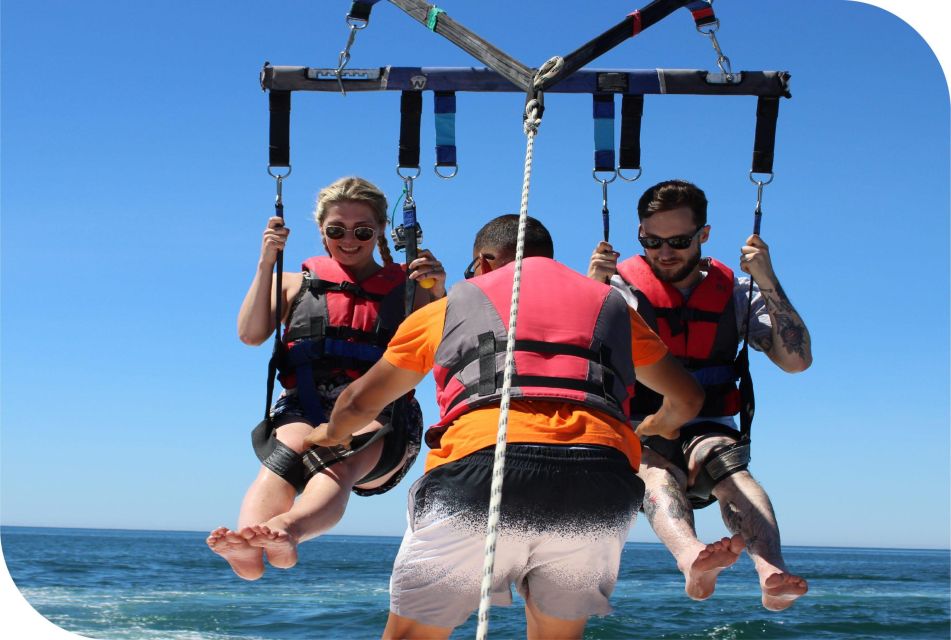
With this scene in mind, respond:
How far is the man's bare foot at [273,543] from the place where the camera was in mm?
3531

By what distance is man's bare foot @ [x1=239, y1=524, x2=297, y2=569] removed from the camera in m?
3.53

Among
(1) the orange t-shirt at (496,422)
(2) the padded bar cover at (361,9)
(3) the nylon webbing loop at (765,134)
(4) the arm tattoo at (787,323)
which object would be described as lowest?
(1) the orange t-shirt at (496,422)

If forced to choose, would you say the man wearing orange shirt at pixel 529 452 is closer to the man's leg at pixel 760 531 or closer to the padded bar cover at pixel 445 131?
the man's leg at pixel 760 531

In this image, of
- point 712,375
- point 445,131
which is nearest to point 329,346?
point 445,131

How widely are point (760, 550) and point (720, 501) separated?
0.31 m

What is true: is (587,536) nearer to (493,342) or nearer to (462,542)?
(462,542)

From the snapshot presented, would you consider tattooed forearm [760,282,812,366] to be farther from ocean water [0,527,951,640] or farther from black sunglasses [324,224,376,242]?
ocean water [0,527,951,640]

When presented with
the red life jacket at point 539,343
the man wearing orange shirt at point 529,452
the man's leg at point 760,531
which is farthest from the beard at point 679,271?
the red life jacket at point 539,343

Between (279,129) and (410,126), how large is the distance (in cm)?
57

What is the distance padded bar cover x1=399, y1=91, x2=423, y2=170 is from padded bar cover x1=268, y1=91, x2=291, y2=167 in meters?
0.49

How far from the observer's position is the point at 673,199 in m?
4.13

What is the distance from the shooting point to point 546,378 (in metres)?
2.62

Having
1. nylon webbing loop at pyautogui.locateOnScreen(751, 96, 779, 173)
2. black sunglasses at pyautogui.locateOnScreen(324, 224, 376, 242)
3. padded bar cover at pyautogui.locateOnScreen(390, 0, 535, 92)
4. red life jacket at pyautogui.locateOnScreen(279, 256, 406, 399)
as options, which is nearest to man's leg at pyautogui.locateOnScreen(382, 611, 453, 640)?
red life jacket at pyautogui.locateOnScreen(279, 256, 406, 399)

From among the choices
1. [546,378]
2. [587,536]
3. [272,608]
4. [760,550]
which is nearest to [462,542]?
[587,536]
